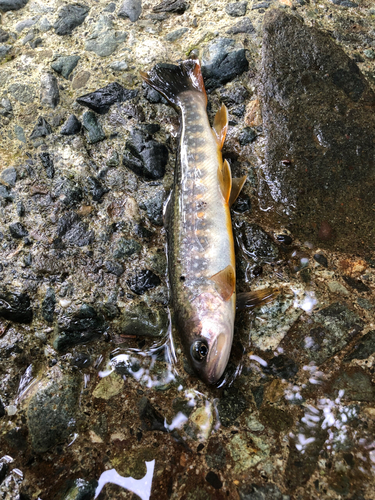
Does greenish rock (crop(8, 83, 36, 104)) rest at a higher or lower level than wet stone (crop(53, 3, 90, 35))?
lower

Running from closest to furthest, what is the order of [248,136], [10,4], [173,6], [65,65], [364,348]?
1. [364,348]
2. [248,136]
3. [65,65]
4. [173,6]
5. [10,4]

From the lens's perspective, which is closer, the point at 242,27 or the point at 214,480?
the point at 214,480

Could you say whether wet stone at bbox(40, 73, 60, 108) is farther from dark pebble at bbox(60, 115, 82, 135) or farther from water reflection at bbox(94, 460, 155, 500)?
water reflection at bbox(94, 460, 155, 500)

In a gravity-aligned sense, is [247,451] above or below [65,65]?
below

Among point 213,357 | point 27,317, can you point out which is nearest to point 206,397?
point 213,357

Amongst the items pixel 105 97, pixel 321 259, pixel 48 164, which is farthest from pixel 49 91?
pixel 321 259

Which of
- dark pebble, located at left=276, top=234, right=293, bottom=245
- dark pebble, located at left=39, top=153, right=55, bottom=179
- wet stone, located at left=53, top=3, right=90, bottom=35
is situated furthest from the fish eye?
wet stone, located at left=53, top=3, right=90, bottom=35

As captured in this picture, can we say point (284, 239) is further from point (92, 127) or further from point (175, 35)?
point (175, 35)
